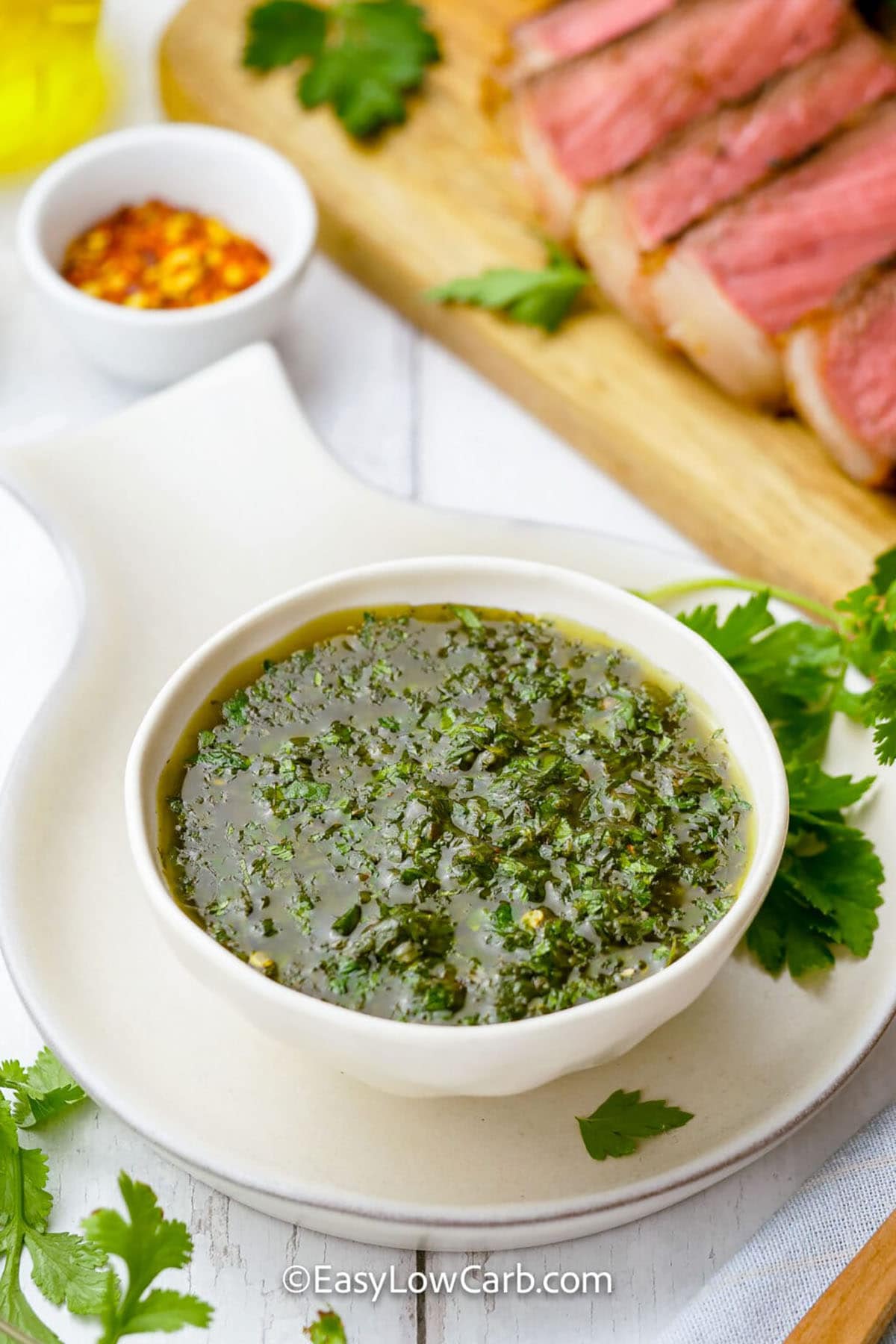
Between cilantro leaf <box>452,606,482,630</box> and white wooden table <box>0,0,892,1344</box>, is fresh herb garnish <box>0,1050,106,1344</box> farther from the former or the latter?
cilantro leaf <box>452,606,482,630</box>

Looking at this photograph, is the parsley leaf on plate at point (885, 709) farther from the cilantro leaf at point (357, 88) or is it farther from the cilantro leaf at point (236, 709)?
the cilantro leaf at point (357, 88)

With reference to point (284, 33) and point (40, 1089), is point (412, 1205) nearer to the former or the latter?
point (40, 1089)

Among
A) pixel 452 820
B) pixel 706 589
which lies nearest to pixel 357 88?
pixel 706 589

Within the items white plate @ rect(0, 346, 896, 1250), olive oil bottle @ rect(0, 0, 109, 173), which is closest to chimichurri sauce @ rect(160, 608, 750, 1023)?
white plate @ rect(0, 346, 896, 1250)

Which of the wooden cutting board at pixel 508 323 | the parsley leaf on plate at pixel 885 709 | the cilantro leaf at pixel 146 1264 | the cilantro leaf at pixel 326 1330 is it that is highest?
the parsley leaf on plate at pixel 885 709

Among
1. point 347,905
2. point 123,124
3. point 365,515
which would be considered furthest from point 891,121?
point 347,905

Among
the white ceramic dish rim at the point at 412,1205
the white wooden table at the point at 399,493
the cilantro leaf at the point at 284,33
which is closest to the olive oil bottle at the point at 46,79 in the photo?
the white wooden table at the point at 399,493
